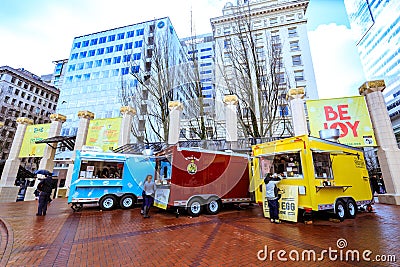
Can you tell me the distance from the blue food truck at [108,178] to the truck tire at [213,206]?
12.4ft

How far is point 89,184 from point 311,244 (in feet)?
30.3

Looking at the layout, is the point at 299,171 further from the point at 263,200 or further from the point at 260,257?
the point at 260,257

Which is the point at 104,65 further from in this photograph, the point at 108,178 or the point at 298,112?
the point at 298,112

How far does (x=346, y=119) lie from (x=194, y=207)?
36.1ft

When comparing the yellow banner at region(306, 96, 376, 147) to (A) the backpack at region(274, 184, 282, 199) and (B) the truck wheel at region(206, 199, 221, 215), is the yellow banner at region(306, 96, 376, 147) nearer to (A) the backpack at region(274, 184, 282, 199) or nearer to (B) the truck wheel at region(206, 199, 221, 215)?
(A) the backpack at region(274, 184, 282, 199)

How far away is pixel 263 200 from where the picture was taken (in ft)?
25.2

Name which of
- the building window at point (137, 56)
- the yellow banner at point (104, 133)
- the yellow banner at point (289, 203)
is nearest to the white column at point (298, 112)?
the yellow banner at point (289, 203)

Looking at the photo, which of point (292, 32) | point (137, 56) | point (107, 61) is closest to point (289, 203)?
point (292, 32)

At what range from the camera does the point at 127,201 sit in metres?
10.1

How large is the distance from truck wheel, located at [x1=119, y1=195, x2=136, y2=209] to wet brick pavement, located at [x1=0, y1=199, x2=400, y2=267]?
8.43 feet

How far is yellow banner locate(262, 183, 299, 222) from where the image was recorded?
6633mm

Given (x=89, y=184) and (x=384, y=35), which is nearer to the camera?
(x=89, y=184)

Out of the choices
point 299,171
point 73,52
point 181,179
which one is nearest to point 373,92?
point 299,171

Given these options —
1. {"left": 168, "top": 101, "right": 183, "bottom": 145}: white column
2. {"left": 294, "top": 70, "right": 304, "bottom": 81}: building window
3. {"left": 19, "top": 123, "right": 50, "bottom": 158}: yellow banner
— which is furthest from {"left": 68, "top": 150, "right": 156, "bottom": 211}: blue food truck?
{"left": 294, "top": 70, "right": 304, "bottom": 81}: building window
